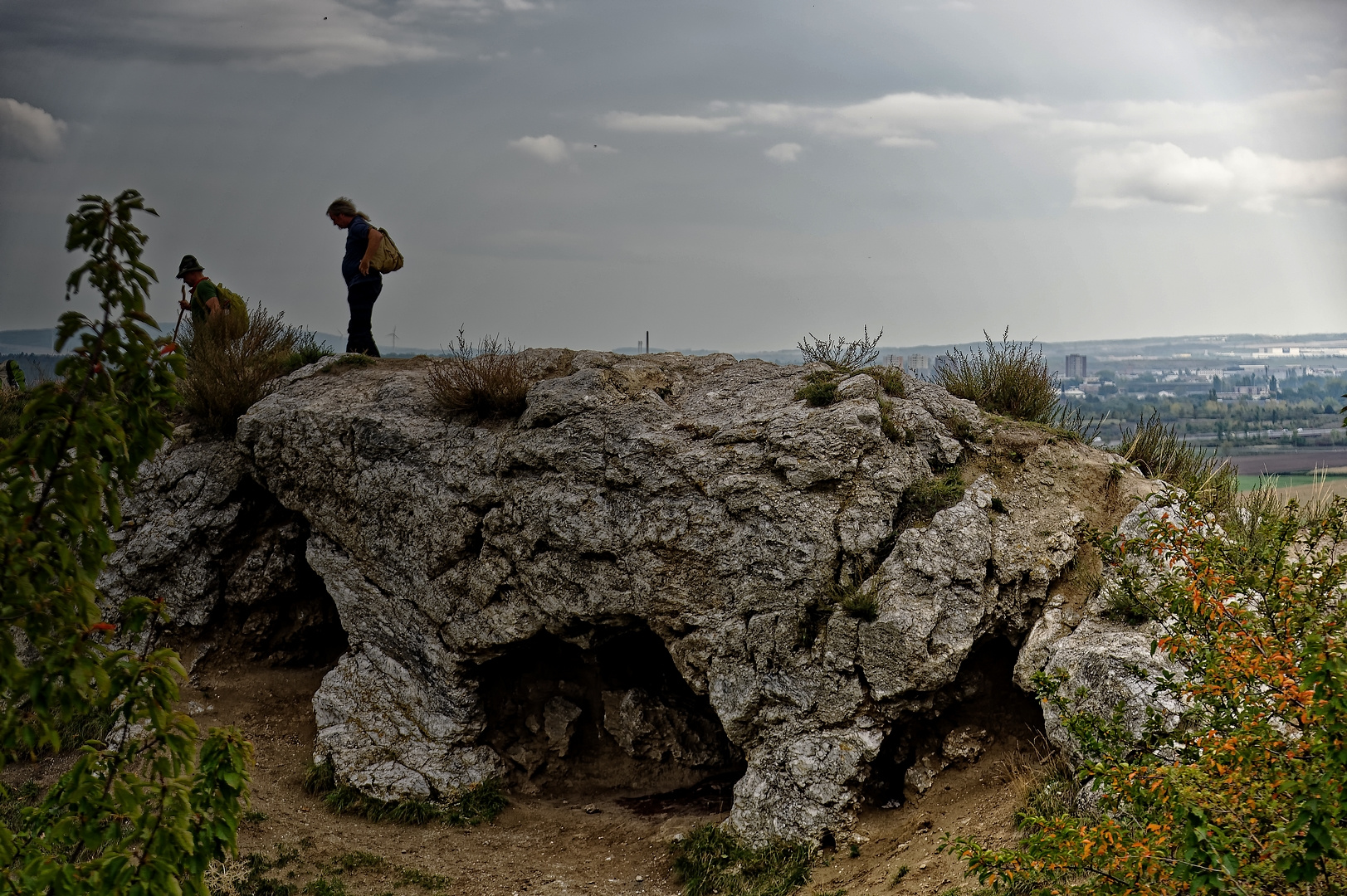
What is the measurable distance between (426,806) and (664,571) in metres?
3.56

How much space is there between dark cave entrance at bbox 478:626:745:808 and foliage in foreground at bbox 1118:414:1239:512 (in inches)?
222

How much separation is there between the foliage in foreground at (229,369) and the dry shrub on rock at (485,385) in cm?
276

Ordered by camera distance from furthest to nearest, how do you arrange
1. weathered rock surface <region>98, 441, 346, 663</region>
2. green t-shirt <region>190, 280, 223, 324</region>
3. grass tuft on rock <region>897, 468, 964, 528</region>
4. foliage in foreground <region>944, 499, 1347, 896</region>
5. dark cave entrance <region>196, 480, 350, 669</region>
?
green t-shirt <region>190, 280, 223, 324</region> → dark cave entrance <region>196, 480, 350, 669</region> → weathered rock surface <region>98, 441, 346, 663</region> → grass tuft on rock <region>897, 468, 964, 528</region> → foliage in foreground <region>944, 499, 1347, 896</region>

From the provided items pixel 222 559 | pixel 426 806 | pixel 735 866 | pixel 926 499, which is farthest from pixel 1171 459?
pixel 222 559

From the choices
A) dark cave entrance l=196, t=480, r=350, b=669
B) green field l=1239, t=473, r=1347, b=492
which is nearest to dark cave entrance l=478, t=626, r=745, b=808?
dark cave entrance l=196, t=480, r=350, b=669

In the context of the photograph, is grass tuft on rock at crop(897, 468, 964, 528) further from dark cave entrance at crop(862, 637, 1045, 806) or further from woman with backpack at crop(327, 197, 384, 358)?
woman with backpack at crop(327, 197, 384, 358)

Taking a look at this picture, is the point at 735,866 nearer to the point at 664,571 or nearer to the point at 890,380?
the point at 664,571

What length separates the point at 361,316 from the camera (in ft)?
43.2

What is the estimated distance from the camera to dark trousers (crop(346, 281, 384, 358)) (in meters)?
12.9

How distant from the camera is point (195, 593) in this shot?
11.9 metres

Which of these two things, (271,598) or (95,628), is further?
(271,598)

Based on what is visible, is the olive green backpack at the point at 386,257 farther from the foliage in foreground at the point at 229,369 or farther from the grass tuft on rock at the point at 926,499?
the grass tuft on rock at the point at 926,499

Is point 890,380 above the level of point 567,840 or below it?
above

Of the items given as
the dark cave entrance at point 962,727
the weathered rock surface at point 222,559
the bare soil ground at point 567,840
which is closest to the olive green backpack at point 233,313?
the weathered rock surface at point 222,559
